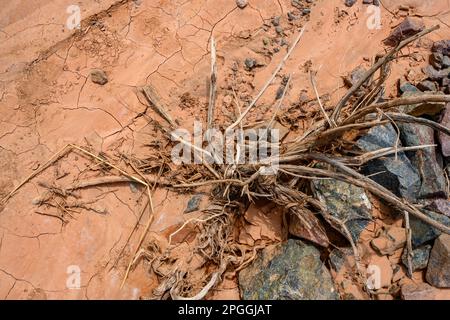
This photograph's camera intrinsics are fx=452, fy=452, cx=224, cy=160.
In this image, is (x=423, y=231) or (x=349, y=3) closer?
(x=423, y=231)

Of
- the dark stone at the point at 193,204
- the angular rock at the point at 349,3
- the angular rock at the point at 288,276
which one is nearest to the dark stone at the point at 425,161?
the angular rock at the point at 288,276

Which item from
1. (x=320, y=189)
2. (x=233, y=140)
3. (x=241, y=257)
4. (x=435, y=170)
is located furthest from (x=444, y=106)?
(x=241, y=257)

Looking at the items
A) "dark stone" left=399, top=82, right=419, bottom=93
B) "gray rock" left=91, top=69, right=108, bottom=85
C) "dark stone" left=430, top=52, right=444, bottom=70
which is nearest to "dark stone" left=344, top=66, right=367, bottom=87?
"dark stone" left=399, top=82, right=419, bottom=93

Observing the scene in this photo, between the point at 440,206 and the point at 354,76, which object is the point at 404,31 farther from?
the point at 440,206

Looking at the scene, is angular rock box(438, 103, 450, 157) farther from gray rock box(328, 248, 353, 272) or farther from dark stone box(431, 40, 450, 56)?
gray rock box(328, 248, 353, 272)

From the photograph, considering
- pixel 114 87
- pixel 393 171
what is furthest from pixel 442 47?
pixel 114 87

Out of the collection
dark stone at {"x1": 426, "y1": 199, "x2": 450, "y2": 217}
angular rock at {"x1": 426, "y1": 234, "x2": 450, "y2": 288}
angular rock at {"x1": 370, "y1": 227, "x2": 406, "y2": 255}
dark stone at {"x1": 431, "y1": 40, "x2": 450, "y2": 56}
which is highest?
dark stone at {"x1": 431, "y1": 40, "x2": 450, "y2": 56}

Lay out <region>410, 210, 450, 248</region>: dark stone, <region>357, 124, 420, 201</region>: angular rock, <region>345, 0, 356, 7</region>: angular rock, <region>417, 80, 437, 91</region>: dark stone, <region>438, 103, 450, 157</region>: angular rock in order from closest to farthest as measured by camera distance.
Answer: <region>410, 210, 450, 248</region>: dark stone
<region>357, 124, 420, 201</region>: angular rock
<region>438, 103, 450, 157</region>: angular rock
<region>417, 80, 437, 91</region>: dark stone
<region>345, 0, 356, 7</region>: angular rock
